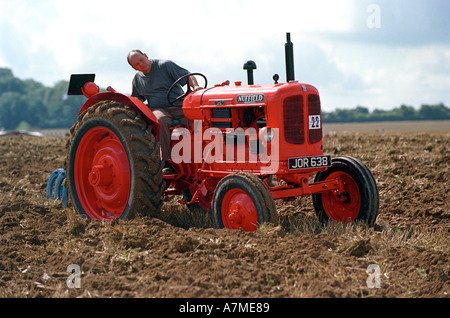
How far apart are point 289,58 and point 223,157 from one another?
1243 millimetres

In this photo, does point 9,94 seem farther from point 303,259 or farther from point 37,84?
point 303,259

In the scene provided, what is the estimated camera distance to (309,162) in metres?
5.92

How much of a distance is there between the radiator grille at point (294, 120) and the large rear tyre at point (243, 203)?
0.71 metres

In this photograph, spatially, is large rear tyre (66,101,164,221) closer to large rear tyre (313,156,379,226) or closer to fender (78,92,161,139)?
fender (78,92,161,139)

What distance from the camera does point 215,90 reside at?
655 centimetres

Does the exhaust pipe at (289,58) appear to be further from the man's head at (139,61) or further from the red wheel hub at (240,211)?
the man's head at (139,61)

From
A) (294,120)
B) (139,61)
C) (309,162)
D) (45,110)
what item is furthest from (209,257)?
(45,110)

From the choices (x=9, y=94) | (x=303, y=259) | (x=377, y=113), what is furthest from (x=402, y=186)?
(x=9, y=94)

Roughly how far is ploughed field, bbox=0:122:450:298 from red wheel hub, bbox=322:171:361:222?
0.24 m

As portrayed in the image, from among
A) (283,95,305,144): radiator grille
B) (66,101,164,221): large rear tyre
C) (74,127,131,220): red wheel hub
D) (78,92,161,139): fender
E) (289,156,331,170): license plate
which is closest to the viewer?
(289,156,331,170): license plate

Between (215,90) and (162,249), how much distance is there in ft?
7.03

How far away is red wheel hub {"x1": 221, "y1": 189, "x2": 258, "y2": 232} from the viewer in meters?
5.55

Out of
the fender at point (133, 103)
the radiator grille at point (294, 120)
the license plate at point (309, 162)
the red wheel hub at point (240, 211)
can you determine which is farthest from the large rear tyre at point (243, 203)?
the fender at point (133, 103)

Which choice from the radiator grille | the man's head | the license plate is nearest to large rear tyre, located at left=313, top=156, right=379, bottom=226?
the license plate
